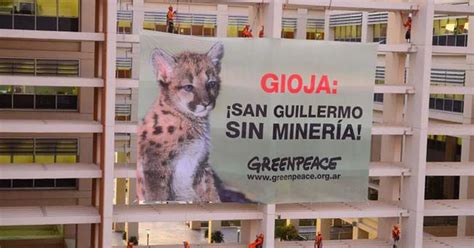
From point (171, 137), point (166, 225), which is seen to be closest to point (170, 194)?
point (171, 137)

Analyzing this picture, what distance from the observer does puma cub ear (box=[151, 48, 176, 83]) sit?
37844mm

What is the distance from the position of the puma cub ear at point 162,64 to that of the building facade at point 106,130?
1.40m

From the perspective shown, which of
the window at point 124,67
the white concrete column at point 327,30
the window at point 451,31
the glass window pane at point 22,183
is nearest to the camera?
the glass window pane at point 22,183

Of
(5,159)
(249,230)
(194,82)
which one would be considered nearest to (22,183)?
(5,159)

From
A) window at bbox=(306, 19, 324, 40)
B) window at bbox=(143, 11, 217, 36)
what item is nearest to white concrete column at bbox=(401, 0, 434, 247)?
window at bbox=(143, 11, 217, 36)

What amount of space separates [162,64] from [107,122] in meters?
3.59

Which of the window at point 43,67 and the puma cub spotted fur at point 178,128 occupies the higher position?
the window at point 43,67

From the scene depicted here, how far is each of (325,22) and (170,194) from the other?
34.1m

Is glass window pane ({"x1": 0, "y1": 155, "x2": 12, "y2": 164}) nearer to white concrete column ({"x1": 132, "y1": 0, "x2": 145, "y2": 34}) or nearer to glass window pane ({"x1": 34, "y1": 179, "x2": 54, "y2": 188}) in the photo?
glass window pane ({"x1": 34, "y1": 179, "x2": 54, "y2": 188})

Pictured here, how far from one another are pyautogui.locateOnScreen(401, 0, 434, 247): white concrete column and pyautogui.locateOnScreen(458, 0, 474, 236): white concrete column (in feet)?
29.0

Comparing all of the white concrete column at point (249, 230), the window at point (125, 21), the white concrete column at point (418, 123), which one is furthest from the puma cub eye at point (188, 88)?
the window at point (125, 21)

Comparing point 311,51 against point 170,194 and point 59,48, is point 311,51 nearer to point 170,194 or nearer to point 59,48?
point 170,194

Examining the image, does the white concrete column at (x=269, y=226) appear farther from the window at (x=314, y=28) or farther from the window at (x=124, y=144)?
the window at (x=314, y=28)

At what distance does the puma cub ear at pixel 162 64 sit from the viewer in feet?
124
